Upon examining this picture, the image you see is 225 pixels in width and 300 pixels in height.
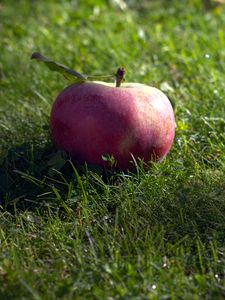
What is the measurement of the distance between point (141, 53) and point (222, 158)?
179 cm

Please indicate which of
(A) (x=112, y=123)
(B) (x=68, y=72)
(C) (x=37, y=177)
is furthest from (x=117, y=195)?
(B) (x=68, y=72)

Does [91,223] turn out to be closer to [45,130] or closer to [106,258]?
[106,258]

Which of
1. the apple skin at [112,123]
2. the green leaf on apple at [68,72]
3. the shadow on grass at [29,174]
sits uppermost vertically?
the green leaf on apple at [68,72]

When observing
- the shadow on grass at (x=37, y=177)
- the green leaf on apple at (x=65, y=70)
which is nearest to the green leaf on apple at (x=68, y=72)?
the green leaf on apple at (x=65, y=70)

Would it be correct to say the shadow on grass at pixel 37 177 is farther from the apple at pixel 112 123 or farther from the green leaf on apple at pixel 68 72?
the green leaf on apple at pixel 68 72

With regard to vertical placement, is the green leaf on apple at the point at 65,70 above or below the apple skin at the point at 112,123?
above

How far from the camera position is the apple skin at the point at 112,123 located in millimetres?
2904

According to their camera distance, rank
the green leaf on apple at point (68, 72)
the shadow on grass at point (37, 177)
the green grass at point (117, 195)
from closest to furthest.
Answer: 1. the green grass at point (117, 195)
2. the shadow on grass at point (37, 177)
3. the green leaf on apple at point (68, 72)

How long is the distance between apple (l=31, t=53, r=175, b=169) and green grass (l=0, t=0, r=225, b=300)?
0.07 m

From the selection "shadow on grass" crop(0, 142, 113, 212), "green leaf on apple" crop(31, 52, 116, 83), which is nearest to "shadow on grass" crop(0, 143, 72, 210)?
"shadow on grass" crop(0, 142, 113, 212)

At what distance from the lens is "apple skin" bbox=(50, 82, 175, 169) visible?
9.53 ft

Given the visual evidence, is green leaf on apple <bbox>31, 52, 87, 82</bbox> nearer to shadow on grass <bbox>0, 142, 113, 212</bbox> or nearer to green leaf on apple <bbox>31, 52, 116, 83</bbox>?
green leaf on apple <bbox>31, 52, 116, 83</bbox>

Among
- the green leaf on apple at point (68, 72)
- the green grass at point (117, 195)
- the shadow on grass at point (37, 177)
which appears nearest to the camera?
the green grass at point (117, 195)

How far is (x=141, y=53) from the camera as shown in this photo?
15.3ft
